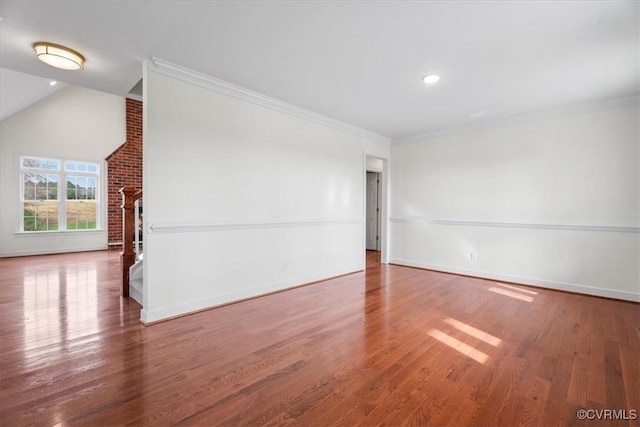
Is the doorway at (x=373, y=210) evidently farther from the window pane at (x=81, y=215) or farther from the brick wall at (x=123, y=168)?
the window pane at (x=81, y=215)

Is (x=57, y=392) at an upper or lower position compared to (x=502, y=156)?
lower

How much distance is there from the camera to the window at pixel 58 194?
21.1 ft

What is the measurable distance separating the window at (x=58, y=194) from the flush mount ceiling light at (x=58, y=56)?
17.4ft

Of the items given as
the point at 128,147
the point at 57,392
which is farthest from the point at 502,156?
the point at 128,147

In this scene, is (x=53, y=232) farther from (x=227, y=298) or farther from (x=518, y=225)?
(x=518, y=225)

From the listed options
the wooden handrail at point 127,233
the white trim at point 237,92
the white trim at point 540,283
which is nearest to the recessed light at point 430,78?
the white trim at point 237,92

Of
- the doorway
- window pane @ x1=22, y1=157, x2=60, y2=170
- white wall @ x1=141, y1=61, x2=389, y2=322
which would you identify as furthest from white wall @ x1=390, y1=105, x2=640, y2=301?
window pane @ x1=22, y1=157, x2=60, y2=170

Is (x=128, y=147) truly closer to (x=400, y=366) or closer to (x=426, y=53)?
(x=426, y=53)

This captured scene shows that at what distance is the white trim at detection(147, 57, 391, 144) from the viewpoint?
9.48 ft

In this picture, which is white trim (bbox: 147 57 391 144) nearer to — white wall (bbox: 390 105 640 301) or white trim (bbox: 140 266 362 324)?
white wall (bbox: 390 105 640 301)

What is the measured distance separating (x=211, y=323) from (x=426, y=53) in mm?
3294

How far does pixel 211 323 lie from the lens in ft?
9.50

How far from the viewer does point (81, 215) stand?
711 cm

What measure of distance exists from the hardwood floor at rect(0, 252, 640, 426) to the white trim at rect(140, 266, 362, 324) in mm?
112
